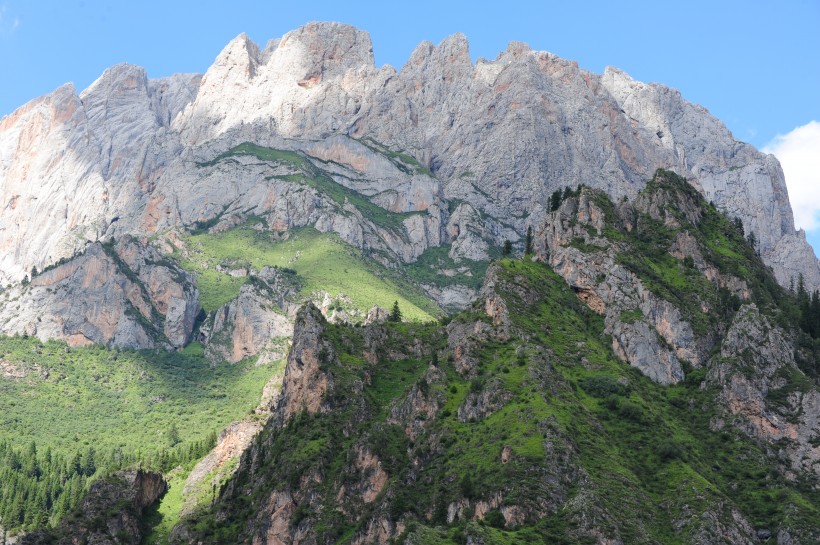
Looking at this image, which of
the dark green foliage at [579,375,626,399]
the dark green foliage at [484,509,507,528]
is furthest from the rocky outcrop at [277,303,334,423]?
the dark green foliage at [484,509,507,528]

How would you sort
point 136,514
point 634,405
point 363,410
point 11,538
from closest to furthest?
1. point 634,405
2. point 363,410
3. point 136,514
4. point 11,538

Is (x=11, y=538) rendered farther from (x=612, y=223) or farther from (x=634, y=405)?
(x=612, y=223)

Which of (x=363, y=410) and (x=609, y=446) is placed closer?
(x=609, y=446)

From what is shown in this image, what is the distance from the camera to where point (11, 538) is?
182 meters

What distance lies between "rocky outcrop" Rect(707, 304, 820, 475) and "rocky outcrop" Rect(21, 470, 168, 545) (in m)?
97.6

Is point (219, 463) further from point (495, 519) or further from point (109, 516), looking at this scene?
point (495, 519)

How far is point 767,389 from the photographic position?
15175 centimetres

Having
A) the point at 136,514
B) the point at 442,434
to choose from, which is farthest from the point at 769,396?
the point at 136,514

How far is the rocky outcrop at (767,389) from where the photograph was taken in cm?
14425

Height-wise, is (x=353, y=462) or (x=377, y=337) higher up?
(x=377, y=337)

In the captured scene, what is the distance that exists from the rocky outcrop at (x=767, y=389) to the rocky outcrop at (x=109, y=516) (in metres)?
97.6

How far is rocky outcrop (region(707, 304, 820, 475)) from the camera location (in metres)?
144

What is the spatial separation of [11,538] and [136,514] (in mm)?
30416

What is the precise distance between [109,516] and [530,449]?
7901 centimetres
